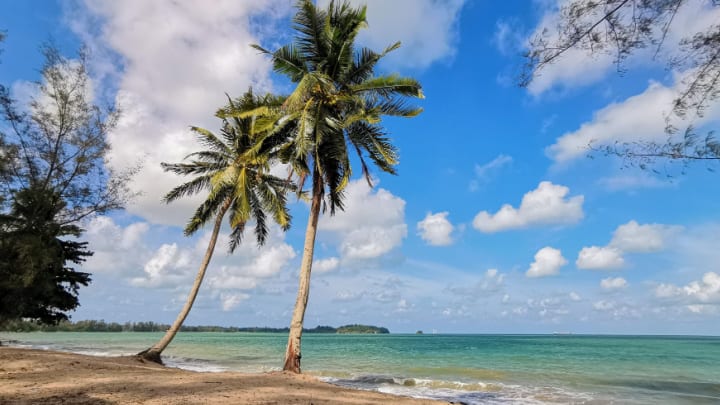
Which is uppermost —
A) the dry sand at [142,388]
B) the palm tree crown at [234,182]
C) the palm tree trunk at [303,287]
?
the palm tree crown at [234,182]

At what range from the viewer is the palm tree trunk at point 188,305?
1661 cm

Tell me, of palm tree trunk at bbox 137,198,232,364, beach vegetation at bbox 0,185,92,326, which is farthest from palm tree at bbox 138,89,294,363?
beach vegetation at bbox 0,185,92,326

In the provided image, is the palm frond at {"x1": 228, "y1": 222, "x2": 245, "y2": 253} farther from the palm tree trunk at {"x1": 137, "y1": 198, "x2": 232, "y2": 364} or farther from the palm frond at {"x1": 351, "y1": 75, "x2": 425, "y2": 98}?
the palm frond at {"x1": 351, "y1": 75, "x2": 425, "y2": 98}

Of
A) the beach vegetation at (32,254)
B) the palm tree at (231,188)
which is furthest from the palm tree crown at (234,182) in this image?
the beach vegetation at (32,254)

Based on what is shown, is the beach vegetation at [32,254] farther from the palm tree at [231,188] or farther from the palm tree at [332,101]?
the palm tree at [332,101]

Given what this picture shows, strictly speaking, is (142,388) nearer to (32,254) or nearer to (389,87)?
(389,87)

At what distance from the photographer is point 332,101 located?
46.3 ft

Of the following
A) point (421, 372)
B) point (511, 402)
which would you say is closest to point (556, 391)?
point (511, 402)

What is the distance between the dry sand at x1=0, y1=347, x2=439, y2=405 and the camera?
659cm

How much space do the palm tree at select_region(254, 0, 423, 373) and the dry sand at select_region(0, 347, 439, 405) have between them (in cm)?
461

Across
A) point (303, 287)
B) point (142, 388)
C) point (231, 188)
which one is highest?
point (231, 188)

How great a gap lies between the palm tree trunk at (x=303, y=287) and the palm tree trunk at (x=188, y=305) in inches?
265

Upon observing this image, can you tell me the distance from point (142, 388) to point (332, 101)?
1003cm

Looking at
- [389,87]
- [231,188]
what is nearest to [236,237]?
[231,188]
